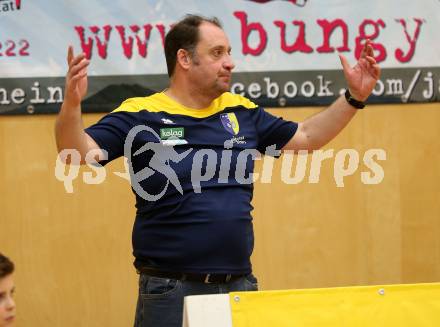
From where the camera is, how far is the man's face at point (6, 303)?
7.08 ft

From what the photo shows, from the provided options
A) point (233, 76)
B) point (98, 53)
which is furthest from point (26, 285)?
point (233, 76)

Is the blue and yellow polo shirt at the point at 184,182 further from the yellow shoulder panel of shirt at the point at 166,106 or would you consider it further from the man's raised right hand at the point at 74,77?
the man's raised right hand at the point at 74,77

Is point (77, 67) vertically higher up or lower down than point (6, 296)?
higher up

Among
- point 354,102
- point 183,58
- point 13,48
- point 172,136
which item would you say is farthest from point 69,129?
point 13,48

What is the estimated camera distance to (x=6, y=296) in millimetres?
2199

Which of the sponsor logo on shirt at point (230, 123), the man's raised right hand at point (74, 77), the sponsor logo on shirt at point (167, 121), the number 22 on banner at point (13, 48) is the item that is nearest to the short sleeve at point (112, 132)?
the sponsor logo on shirt at point (167, 121)

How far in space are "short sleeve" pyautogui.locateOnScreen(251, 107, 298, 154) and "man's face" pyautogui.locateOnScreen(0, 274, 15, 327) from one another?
1208mm

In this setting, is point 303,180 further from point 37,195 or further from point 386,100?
point 37,195

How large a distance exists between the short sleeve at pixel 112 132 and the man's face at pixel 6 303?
2.38ft

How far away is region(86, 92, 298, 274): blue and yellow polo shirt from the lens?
2.82 m

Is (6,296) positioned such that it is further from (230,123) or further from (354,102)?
(354,102)

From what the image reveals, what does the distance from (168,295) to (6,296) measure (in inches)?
28.6

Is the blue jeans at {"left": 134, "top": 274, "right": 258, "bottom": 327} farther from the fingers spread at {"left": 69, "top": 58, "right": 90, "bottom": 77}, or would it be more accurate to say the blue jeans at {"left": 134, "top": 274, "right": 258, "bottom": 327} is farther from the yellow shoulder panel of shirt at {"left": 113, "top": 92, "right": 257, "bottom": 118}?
the fingers spread at {"left": 69, "top": 58, "right": 90, "bottom": 77}

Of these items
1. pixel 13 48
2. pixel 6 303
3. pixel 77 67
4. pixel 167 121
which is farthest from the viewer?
pixel 13 48
